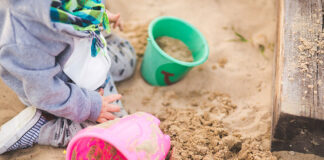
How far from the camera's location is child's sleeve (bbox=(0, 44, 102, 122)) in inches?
43.9

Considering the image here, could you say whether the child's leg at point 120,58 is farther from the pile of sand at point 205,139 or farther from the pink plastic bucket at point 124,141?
the pink plastic bucket at point 124,141

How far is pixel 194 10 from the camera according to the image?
2396 mm

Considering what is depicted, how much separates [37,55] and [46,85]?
13 centimetres

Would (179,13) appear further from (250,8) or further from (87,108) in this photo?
(87,108)

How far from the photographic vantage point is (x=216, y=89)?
1.94 meters

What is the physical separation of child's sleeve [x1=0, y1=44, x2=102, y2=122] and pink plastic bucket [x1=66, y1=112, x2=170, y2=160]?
141mm

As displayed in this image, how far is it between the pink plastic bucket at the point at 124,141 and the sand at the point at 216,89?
16cm

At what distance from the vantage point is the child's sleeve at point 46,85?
1.12m

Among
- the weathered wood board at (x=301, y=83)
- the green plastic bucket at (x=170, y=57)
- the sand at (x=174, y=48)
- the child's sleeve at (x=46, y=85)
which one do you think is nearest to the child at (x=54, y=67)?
the child's sleeve at (x=46, y=85)

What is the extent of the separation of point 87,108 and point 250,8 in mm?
1592

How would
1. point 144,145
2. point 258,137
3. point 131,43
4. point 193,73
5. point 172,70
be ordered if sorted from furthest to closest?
1. point 131,43
2. point 193,73
3. point 172,70
4. point 258,137
5. point 144,145

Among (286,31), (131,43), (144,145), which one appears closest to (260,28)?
(286,31)

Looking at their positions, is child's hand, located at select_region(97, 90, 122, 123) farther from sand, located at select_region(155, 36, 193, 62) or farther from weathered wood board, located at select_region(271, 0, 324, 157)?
weathered wood board, located at select_region(271, 0, 324, 157)

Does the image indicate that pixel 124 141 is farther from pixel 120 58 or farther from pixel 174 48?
pixel 174 48
